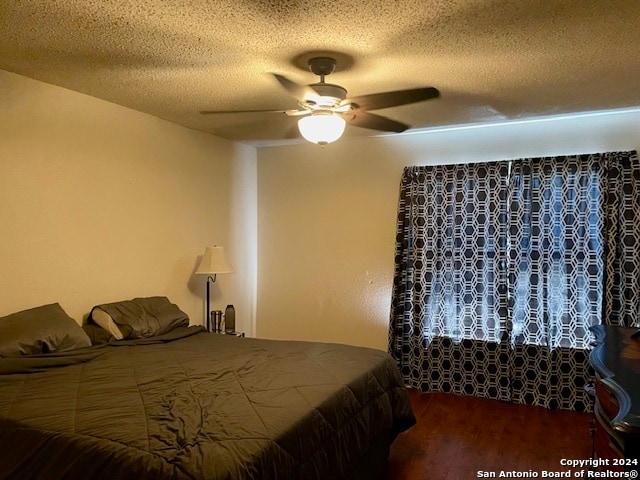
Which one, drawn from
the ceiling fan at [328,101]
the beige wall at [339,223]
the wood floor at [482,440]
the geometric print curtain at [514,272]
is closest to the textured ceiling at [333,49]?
the ceiling fan at [328,101]

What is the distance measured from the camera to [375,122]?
2854 millimetres

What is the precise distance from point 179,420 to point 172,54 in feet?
6.05

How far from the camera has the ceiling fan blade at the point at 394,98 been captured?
2316mm

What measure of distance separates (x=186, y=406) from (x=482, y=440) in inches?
86.0

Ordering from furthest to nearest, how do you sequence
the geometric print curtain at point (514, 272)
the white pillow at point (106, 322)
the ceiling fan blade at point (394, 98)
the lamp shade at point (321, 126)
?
the geometric print curtain at point (514, 272), the white pillow at point (106, 322), the lamp shade at point (321, 126), the ceiling fan blade at point (394, 98)

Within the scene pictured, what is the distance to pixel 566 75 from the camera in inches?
112

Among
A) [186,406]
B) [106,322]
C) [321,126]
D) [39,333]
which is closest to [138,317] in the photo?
[106,322]

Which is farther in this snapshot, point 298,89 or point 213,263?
point 213,263

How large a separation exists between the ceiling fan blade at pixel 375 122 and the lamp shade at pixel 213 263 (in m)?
1.91

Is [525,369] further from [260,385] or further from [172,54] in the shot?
[172,54]

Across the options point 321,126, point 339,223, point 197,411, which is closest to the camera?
point 197,411

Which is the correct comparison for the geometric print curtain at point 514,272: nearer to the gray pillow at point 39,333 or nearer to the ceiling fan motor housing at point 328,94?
the ceiling fan motor housing at point 328,94

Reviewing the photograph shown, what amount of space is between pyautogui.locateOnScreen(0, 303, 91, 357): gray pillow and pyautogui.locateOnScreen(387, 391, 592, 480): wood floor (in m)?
2.07

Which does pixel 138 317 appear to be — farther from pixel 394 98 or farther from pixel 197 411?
pixel 394 98
